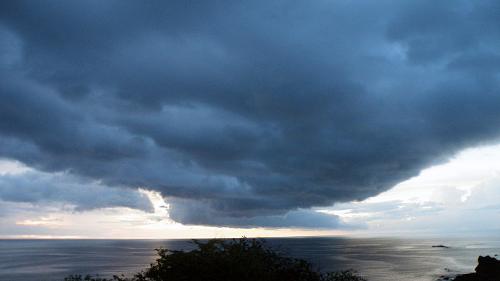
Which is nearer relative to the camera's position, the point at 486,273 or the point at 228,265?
the point at 228,265

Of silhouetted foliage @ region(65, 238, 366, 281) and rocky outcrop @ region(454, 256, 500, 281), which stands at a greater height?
silhouetted foliage @ region(65, 238, 366, 281)

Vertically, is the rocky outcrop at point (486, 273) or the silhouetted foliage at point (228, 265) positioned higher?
the silhouetted foliage at point (228, 265)

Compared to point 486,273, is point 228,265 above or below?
above

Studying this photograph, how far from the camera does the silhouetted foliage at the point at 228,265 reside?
21250 mm

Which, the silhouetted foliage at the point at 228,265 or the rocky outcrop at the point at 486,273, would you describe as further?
the rocky outcrop at the point at 486,273

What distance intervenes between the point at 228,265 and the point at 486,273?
255 ft

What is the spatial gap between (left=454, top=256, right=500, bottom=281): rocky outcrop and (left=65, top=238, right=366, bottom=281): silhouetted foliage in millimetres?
66019

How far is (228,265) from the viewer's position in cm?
2123

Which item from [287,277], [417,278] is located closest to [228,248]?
[287,277]

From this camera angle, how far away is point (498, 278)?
75812 millimetres

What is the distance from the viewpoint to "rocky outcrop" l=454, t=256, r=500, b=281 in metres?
77.6

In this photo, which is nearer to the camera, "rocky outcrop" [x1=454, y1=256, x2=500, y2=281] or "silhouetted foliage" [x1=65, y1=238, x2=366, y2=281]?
"silhouetted foliage" [x1=65, y1=238, x2=366, y2=281]

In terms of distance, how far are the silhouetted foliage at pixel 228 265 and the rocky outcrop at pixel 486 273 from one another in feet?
217

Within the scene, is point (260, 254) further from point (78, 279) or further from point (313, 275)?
point (78, 279)
